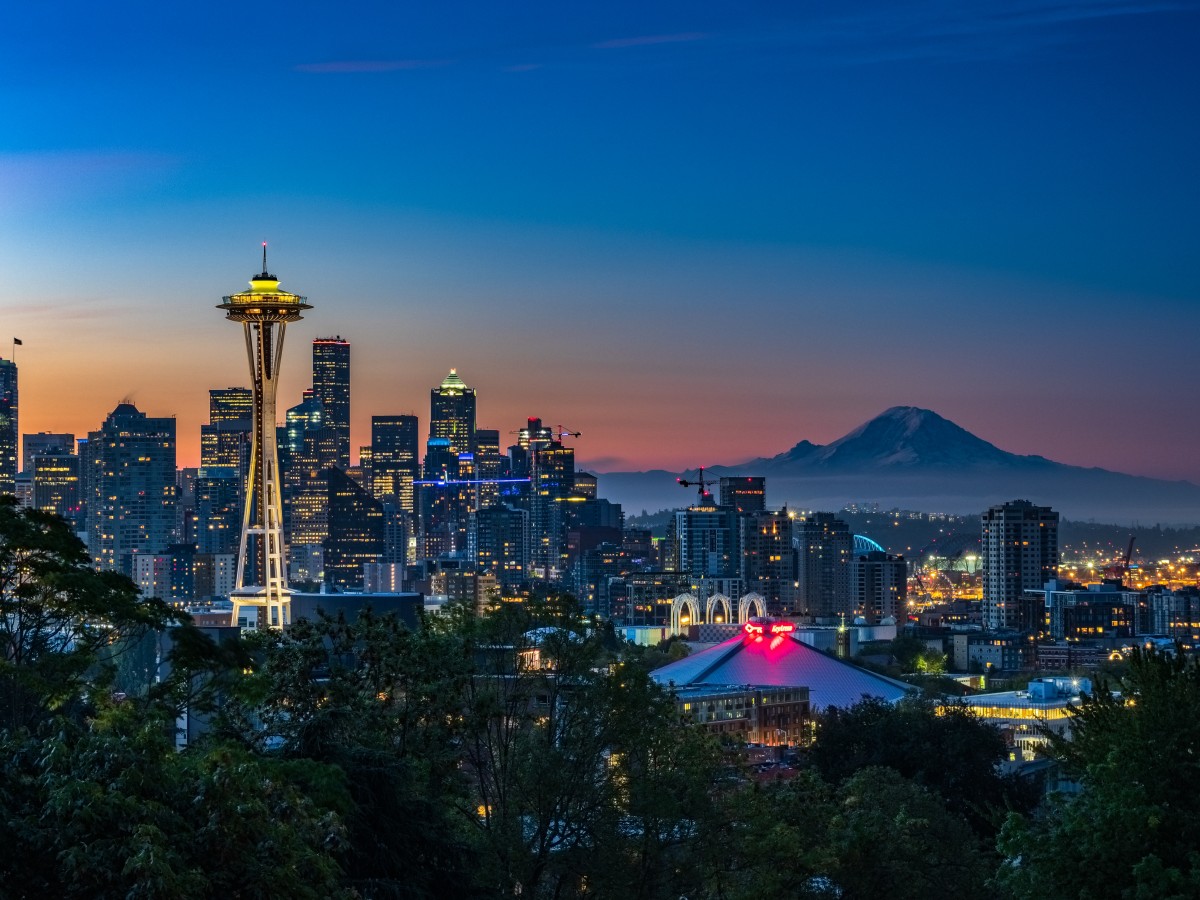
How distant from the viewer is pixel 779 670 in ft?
406

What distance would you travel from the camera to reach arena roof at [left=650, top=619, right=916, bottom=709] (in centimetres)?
12019

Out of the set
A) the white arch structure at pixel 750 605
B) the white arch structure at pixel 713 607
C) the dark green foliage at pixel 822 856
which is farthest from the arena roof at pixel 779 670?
the dark green foliage at pixel 822 856

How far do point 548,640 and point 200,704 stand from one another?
820 cm

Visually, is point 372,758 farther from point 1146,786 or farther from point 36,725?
point 1146,786

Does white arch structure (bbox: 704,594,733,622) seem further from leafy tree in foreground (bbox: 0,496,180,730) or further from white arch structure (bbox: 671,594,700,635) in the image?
leafy tree in foreground (bbox: 0,496,180,730)

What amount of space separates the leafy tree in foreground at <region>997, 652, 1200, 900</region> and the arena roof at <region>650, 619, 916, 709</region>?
284ft

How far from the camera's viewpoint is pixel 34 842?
17.5 m

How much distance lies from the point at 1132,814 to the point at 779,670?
320 feet

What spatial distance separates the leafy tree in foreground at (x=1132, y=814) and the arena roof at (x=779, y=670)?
8668 centimetres

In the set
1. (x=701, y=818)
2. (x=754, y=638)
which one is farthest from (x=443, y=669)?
(x=754, y=638)

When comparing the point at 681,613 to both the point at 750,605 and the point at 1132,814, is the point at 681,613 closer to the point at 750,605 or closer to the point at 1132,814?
the point at 750,605

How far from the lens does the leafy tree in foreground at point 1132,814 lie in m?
26.6

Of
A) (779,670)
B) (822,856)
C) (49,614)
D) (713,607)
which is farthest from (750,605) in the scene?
(49,614)

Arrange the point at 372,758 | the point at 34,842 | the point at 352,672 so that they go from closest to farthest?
1. the point at 34,842
2. the point at 372,758
3. the point at 352,672
